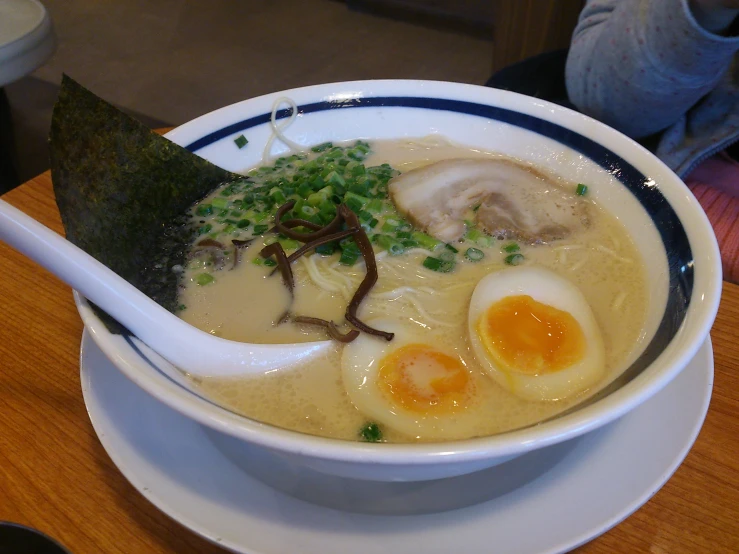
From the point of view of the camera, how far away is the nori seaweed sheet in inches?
38.8

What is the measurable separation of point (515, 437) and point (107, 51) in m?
4.58

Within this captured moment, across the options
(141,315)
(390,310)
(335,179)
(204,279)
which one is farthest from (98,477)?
(335,179)

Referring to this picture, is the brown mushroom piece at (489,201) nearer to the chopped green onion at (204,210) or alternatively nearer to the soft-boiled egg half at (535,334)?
the soft-boiled egg half at (535,334)

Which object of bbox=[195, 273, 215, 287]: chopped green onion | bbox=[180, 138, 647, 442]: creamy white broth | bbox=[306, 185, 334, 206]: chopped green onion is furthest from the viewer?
bbox=[306, 185, 334, 206]: chopped green onion

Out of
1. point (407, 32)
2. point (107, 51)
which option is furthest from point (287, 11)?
point (107, 51)

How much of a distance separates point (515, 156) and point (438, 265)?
0.43m

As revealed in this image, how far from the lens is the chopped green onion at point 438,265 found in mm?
1143

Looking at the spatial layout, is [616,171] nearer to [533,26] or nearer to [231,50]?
[533,26]

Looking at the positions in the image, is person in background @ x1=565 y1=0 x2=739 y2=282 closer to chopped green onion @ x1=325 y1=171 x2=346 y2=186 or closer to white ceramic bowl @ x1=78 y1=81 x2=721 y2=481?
white ceramic bowl @ x1=78 y1=81 x2=721 y2=481

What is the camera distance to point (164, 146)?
1.20 meters

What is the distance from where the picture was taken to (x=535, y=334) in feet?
3.10

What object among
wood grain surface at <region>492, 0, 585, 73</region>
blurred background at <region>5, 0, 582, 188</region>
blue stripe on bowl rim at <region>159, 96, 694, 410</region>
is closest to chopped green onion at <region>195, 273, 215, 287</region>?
blue stripe on bowl rim at <region>159, 96, 694, 410</region>

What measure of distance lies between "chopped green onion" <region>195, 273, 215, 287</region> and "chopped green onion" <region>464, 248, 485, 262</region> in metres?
0.50

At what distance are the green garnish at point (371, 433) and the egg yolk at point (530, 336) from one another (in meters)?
0.22
